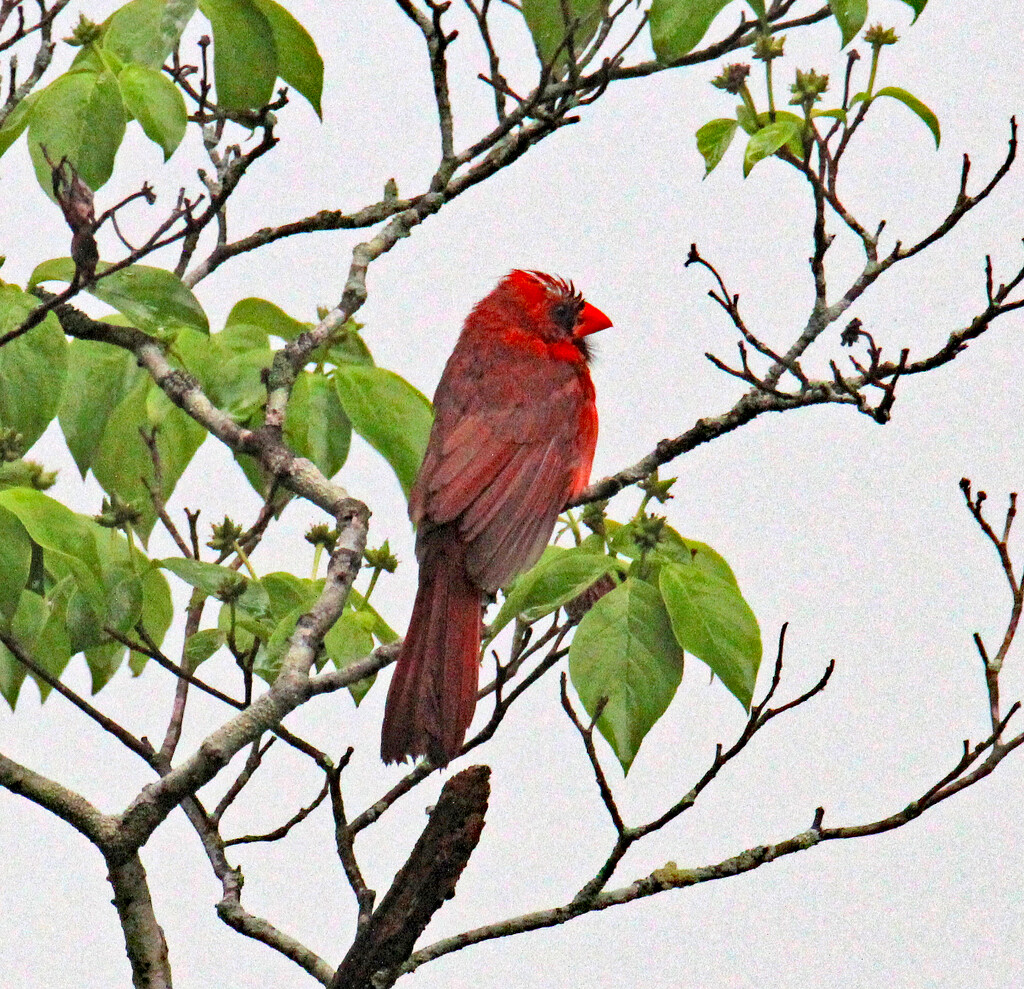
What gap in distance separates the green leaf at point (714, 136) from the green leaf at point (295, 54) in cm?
71

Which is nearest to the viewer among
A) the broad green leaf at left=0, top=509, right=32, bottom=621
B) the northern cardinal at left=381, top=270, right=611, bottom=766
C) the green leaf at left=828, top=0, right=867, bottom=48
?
the broad green leaf at left=0, top=509, right=32, bottom=621

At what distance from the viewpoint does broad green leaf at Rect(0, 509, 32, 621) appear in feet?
7.43

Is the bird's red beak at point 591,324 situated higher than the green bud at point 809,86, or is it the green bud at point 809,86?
the bird's red beak at point 591,324

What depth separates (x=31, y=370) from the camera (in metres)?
2.42

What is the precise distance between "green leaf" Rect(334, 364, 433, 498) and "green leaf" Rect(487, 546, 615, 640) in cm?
38

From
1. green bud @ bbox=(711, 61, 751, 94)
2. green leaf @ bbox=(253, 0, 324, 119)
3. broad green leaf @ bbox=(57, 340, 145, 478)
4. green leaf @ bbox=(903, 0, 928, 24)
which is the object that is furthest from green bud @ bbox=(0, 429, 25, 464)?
green leaf @ bbox=(903, 0, 928, 24)

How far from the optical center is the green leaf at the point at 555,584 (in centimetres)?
243

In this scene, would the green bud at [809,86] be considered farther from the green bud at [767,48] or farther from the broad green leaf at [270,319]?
the broad green leaf at [270,319]

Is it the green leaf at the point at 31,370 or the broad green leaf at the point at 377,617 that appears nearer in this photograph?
the green leaf at the point at 31,370

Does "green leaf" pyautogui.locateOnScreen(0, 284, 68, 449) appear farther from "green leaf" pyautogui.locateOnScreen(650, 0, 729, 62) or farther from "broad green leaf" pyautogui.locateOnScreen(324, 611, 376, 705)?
"green leaf" pyautogui.locateOnScreen(650, 0, 729, 62)

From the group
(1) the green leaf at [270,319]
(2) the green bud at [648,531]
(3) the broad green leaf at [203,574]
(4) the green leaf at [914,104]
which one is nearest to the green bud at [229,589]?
(3) the broad green leaf at [203,574]

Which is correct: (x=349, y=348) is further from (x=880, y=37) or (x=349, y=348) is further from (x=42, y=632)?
(x=880, y=37)

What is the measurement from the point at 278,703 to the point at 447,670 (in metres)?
0.80

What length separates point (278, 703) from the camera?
2.24 m
